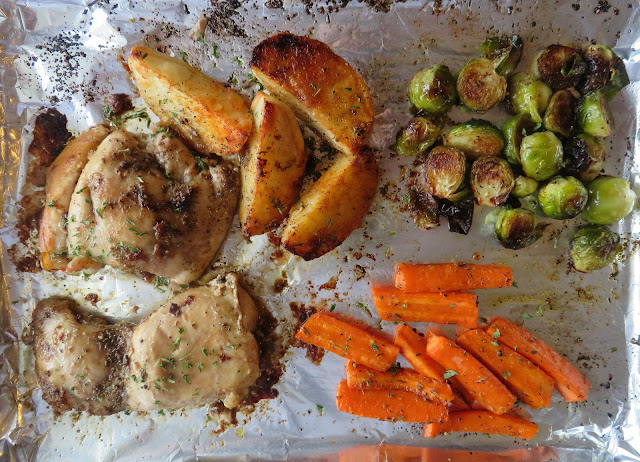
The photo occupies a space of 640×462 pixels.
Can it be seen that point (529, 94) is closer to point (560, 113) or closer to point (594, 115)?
point (560, 113)

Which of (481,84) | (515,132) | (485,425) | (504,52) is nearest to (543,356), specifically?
(485,425)

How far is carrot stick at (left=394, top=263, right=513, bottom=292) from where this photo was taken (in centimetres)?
316

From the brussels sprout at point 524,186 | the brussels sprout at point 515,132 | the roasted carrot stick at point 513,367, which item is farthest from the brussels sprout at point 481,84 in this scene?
the roasted carrot stick at point 513,367

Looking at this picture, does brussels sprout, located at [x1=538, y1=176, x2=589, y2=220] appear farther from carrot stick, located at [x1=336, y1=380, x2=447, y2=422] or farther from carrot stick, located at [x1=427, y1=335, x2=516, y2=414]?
carrot stick, located at [x1=336, y1=380, x2=447, y2=422]

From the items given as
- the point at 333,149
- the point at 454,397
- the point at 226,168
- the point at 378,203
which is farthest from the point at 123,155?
the point at 454,397

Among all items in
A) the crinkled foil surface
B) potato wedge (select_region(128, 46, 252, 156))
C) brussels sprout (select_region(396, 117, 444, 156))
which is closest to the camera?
potato wedge (select_region(128, 46, 252, 156))

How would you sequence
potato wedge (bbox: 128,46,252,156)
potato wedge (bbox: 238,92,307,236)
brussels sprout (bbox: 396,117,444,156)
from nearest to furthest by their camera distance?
potato wedge (bbox: 238,92,307,236)
potato wedge (bbox: 128,46,252,156)
brussels sprout (bbox: 396,117,444,156)

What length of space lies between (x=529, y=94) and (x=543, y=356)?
199 centimetres

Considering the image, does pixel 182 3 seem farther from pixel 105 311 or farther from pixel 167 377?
pixel 167 377

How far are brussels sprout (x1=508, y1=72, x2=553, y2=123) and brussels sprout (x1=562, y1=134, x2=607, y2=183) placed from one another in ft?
1.02

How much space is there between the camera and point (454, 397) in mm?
3320

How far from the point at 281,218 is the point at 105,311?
1701 mm

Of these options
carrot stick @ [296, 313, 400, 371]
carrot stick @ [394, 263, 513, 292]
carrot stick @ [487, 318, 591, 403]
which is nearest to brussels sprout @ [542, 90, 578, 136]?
carrot stick @ [394, 263, 513, 292]

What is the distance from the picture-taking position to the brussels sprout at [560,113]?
119 inches
